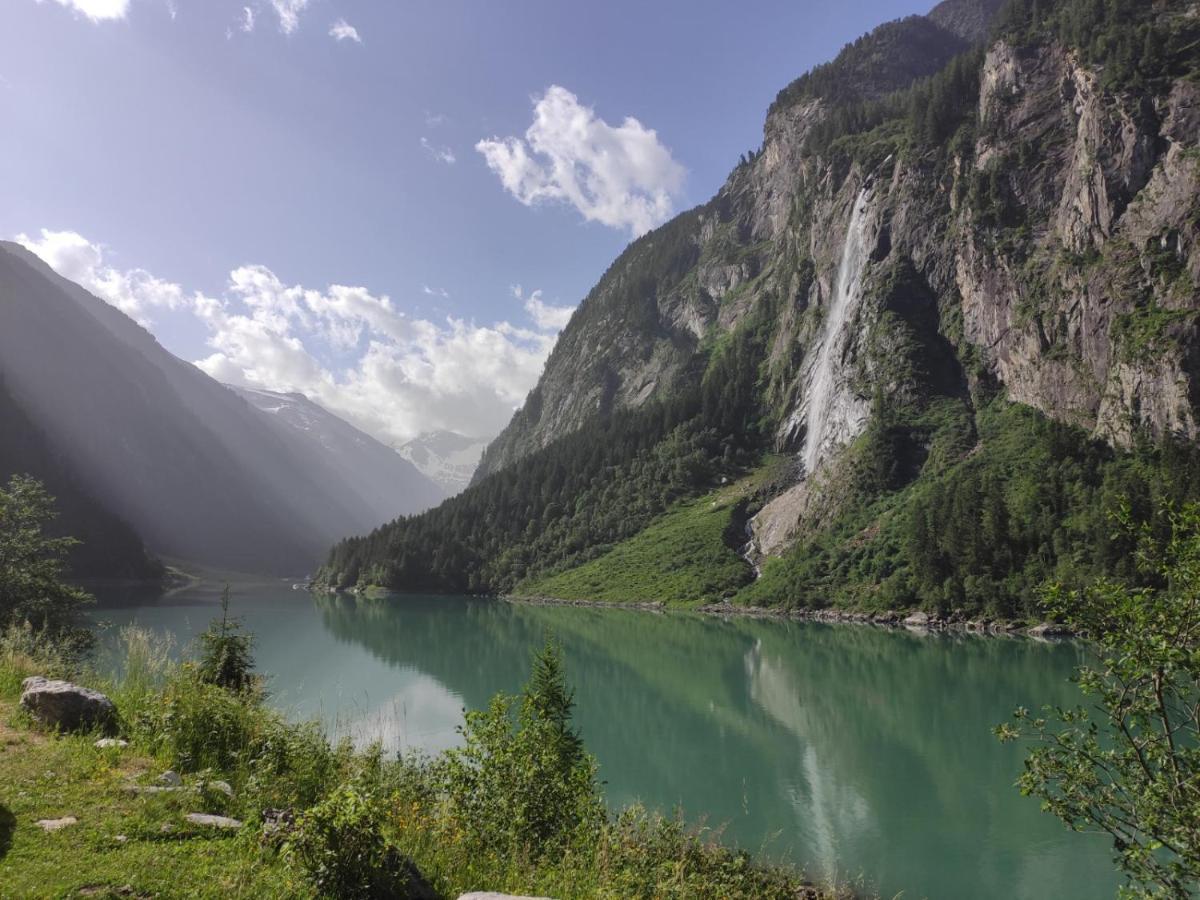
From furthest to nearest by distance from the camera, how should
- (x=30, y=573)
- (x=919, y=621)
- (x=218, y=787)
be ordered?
(x=919, y=621) → (x=30, y=573) → (x=218, y=787)

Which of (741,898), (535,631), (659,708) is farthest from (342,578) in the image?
(741,898)

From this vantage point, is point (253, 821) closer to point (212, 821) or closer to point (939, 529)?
point (212, 821)

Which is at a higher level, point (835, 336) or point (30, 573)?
point (835, 336)

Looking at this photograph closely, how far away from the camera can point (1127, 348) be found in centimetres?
7725

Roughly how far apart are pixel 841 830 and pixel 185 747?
1845cm

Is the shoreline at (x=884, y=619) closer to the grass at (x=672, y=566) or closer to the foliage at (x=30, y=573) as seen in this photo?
the grass at (x=672, y=566)

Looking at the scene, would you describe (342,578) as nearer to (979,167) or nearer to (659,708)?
(659,708)

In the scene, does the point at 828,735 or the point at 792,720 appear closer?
the point at 828,735

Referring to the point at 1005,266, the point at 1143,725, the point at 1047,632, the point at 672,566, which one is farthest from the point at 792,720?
the point at 1005,266

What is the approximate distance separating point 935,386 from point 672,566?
172 ft

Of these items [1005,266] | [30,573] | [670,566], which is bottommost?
[30,573]

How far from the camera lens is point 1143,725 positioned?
7395mm

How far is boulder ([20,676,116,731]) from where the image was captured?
10672mm

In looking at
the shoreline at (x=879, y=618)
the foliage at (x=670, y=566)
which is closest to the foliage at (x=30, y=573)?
the shoreline at (x=879, y=618)
